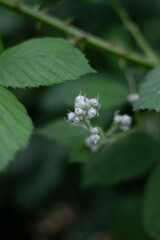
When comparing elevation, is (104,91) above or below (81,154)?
Result: above

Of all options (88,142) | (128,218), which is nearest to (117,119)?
(88,142)

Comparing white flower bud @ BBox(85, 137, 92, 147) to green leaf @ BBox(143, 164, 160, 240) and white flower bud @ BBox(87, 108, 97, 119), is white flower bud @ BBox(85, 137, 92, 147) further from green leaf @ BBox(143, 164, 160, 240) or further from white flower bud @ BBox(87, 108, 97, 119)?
green leaf @ BBox(143, 164, 160, 240)

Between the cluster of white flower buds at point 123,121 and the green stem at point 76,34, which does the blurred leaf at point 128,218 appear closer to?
the green stem at point 76,34

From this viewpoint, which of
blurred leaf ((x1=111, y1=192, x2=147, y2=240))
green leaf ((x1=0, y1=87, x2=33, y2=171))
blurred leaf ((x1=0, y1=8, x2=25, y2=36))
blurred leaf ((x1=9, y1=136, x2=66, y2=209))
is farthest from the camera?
blurred leaf ((x1=0, y1=8, x2=25, y2=36))

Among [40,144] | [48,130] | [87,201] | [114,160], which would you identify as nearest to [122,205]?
[87,201]

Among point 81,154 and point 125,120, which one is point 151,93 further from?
point 81,154

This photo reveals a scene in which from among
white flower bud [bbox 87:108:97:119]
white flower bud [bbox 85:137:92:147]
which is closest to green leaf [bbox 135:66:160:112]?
white flower bud [bbox 87:108:97:119]
